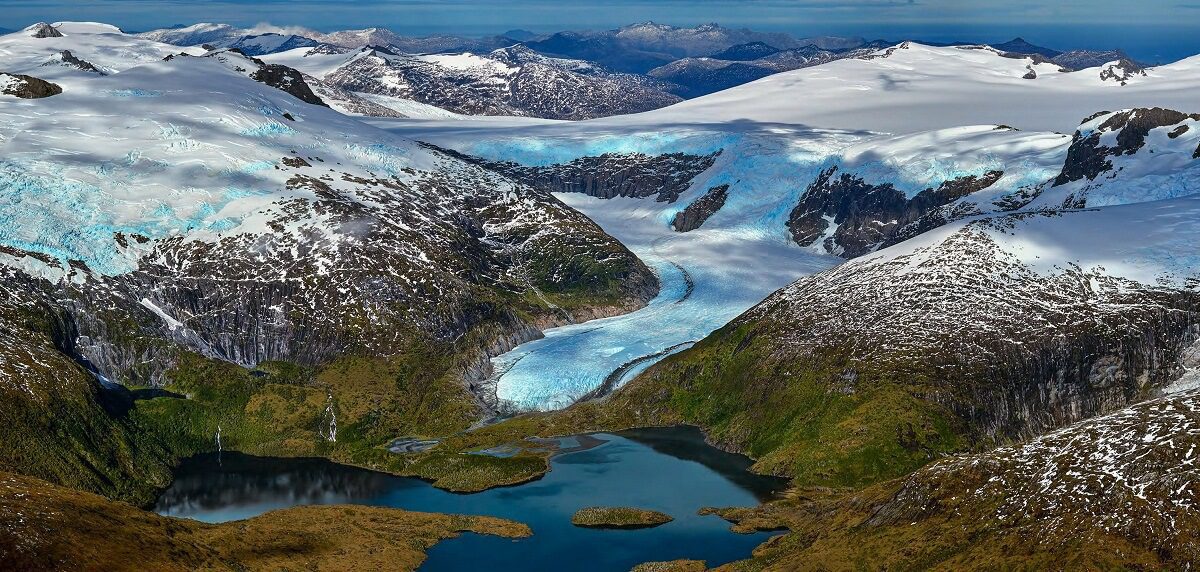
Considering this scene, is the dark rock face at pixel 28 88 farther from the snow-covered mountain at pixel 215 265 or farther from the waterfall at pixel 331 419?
the waterfall at pixel 331 419

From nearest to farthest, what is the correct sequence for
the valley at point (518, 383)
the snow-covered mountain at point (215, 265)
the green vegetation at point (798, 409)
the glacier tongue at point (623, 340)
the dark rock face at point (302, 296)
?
the valley at point (518, 383), the green vegetation at point (798, 409), the snow-covered mountain at point (215, 265), the dark rock face at point (302, 296), the glacier tongue at point (623, 340)

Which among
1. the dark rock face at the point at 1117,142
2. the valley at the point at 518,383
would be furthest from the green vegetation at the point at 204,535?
the dark rock face at the point at 1117,142

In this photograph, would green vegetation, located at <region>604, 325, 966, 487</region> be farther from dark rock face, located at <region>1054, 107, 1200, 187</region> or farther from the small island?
dark rock face, located at <region>1054, 107, 1200, 187</region>

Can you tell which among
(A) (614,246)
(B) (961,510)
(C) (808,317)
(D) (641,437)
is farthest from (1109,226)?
(A) (614,246)

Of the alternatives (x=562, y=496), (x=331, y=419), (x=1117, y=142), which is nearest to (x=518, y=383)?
(x=331, y=419)

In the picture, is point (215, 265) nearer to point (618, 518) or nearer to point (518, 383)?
point (518, 383)

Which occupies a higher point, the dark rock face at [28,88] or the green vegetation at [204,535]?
the dark rock face at [28,88]
